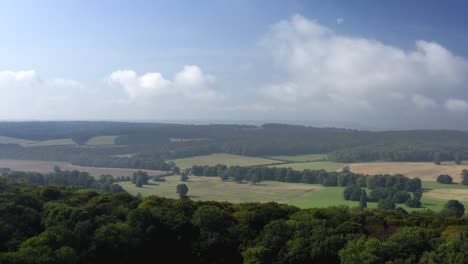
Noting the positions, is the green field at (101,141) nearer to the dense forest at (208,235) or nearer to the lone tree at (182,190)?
the lone tree at (182,190)

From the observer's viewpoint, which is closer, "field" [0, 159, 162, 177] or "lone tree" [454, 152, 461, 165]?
"field" [0, 159, 162, 177]

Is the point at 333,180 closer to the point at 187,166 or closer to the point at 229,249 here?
the point at 187,166

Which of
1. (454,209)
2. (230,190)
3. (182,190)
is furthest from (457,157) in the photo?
(182,190)

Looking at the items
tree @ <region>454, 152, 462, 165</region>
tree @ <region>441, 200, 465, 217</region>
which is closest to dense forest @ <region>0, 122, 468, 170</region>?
tree @ <region>454, 152, 462, 165</region>

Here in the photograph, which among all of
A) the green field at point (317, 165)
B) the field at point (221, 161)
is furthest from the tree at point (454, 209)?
the field at point (221, 161)

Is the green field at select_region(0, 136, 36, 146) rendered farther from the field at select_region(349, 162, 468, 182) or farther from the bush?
the bush

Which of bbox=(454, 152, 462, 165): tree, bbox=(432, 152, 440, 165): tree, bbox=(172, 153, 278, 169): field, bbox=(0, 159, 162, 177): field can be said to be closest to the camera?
bbox=(0, 159, 162, 177): field

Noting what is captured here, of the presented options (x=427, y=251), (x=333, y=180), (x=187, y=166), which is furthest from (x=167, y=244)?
(x=187, y=166)
